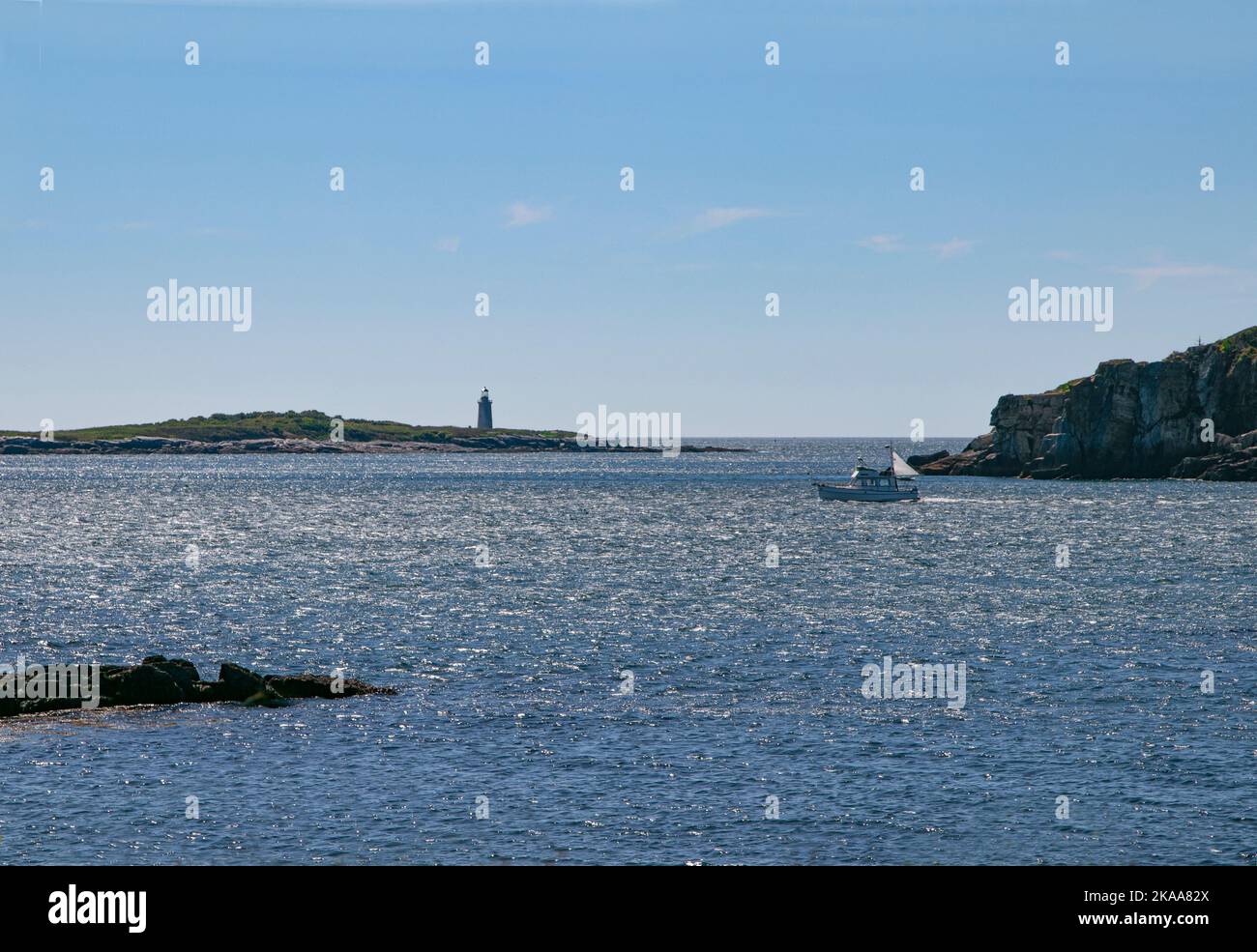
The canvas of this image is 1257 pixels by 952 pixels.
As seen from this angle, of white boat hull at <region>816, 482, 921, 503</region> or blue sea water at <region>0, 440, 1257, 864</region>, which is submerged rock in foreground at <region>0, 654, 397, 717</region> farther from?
white boat hull at <region>816, 482, 921, 503</region>

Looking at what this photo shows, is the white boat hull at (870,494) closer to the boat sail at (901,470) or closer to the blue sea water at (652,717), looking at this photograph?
the boat sail at (901,470)

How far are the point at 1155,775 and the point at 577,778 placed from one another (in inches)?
579

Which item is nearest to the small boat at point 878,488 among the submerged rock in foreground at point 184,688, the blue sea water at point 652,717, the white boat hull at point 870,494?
the white boat hull at point 870,494

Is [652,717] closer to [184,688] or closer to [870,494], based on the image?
[184,688]

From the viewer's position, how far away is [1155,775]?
106ft

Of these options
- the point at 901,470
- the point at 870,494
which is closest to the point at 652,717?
the point at 870,494

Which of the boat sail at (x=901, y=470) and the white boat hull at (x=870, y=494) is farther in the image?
the boat sail at (x=901, y=470)

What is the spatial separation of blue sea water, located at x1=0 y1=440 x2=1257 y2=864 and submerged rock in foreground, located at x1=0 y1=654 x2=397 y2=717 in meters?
1.12

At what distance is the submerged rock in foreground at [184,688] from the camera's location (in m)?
39.7

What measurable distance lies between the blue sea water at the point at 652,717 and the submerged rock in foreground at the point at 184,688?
3.67ft
